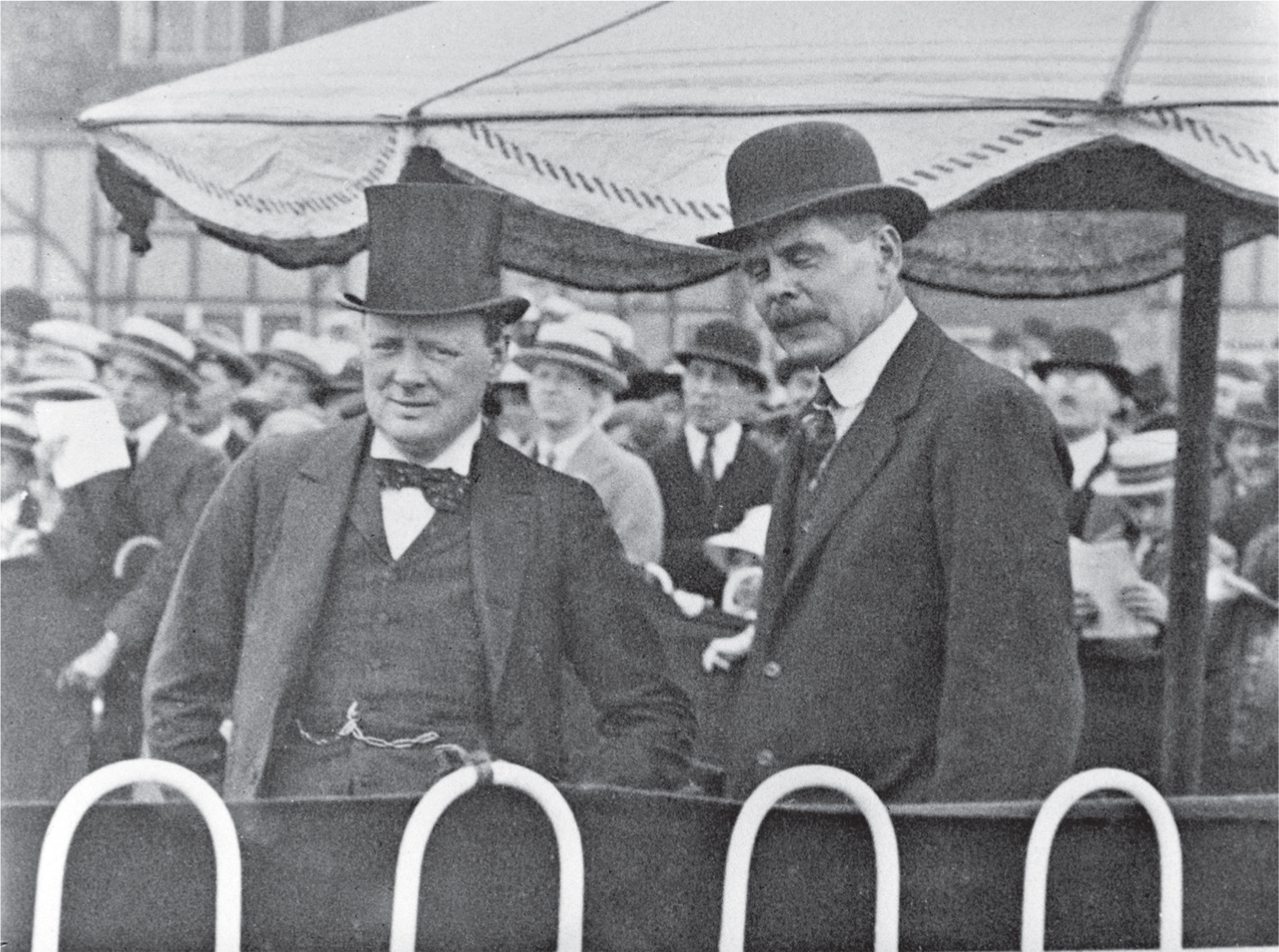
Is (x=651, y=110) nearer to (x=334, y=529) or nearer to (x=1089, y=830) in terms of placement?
(x=334, y=529)

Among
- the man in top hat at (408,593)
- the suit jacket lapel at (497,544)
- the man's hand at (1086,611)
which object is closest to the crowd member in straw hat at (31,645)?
the man in top hat at (408,593)

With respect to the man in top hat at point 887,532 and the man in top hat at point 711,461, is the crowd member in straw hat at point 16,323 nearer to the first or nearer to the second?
the man in top hat at point 711,461

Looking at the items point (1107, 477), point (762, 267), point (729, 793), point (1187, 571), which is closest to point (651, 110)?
point (762, 267)

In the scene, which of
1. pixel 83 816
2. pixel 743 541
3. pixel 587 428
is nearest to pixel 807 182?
pixel 83 816

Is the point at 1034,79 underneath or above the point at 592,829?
above

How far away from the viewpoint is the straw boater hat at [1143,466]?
5.68m

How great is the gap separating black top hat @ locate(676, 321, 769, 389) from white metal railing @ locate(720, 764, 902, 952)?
4888mm

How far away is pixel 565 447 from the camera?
6.59 m

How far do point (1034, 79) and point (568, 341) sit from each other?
3.32m

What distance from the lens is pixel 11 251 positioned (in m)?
12.4

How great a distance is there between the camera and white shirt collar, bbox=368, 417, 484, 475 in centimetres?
375

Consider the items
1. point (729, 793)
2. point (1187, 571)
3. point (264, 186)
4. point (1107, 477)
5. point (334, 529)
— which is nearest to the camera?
point (729, 793)

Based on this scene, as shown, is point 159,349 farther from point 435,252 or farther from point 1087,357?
point 435,252

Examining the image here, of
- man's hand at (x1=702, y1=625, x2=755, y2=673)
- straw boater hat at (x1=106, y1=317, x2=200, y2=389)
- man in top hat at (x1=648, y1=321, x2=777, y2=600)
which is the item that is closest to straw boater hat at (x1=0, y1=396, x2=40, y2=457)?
straw boater hat at (x1=106, y1=317, x2=200, y2=389)
